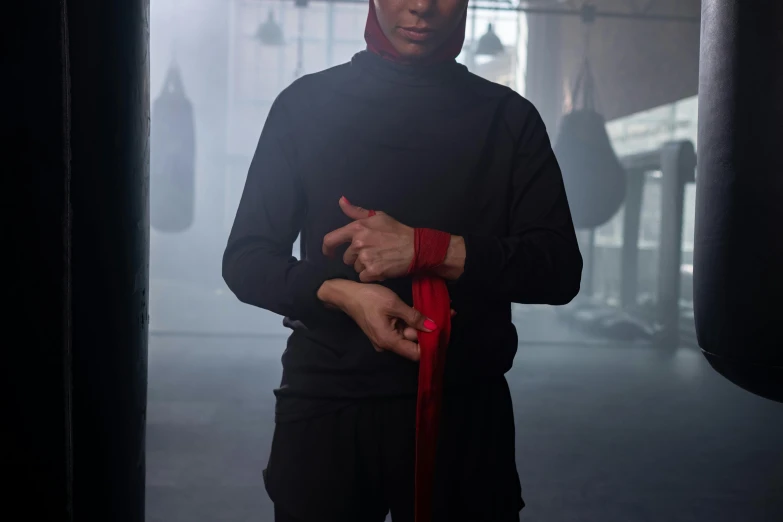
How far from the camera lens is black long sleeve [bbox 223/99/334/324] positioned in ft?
2.82

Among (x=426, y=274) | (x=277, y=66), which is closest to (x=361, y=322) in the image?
(x=426, y=274)

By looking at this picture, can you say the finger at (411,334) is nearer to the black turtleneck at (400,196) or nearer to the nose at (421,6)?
the black turtleneck at (400,196)

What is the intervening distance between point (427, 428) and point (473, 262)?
19 cm

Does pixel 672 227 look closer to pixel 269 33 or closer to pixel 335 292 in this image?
pixel 269 33

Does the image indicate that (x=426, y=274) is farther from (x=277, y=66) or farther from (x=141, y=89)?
(x=277, y=66)

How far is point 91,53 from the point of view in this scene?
2.46 feet

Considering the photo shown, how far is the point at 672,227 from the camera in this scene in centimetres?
523

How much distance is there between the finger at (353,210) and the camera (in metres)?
0.85

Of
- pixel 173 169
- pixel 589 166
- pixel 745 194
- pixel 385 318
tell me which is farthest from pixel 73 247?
pixel 173 169

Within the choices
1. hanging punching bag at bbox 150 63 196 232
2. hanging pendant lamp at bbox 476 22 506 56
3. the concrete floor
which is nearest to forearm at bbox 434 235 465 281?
the concrete floor

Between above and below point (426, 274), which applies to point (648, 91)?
above

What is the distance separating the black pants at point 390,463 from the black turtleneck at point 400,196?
0.04 metres

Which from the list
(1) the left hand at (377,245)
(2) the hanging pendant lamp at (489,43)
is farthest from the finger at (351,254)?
(2) the hanging pendant lamp at (489,43)

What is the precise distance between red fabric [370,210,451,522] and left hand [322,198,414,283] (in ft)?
0.04
